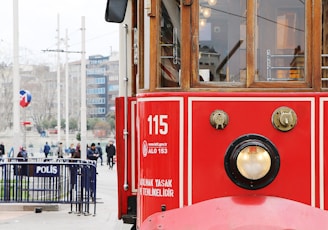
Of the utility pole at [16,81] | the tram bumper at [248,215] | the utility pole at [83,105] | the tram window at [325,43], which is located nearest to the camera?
the tram bumper at [248,215]

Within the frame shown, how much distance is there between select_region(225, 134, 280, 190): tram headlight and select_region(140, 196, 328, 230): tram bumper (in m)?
0.11

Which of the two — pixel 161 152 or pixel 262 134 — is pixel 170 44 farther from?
pixel 262 134

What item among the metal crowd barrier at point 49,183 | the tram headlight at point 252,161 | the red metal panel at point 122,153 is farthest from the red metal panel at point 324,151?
the metal crowd barrier at point 49,183

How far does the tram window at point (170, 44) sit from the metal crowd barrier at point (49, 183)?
29.6 feet

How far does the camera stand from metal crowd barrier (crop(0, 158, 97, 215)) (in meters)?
13.5

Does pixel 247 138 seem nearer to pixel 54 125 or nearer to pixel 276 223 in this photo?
pixel 276 223

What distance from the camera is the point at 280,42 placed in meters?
4.36

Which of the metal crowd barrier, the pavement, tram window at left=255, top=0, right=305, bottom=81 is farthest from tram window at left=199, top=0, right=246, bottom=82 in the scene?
the metal crowd barrier

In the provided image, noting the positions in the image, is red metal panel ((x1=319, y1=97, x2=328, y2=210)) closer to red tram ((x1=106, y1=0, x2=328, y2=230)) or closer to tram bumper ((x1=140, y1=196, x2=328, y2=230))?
red tram ((x1=106, y1=0, x2=328, y2=230))

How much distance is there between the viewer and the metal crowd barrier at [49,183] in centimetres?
1348

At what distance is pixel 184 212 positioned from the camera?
4.17 meters

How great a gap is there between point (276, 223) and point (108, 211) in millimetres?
10836

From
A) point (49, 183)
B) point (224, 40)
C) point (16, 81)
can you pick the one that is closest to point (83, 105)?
point (16, 81)

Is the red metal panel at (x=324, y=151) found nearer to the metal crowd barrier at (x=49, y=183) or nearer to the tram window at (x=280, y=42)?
the tram window at (x=280, y=42)
